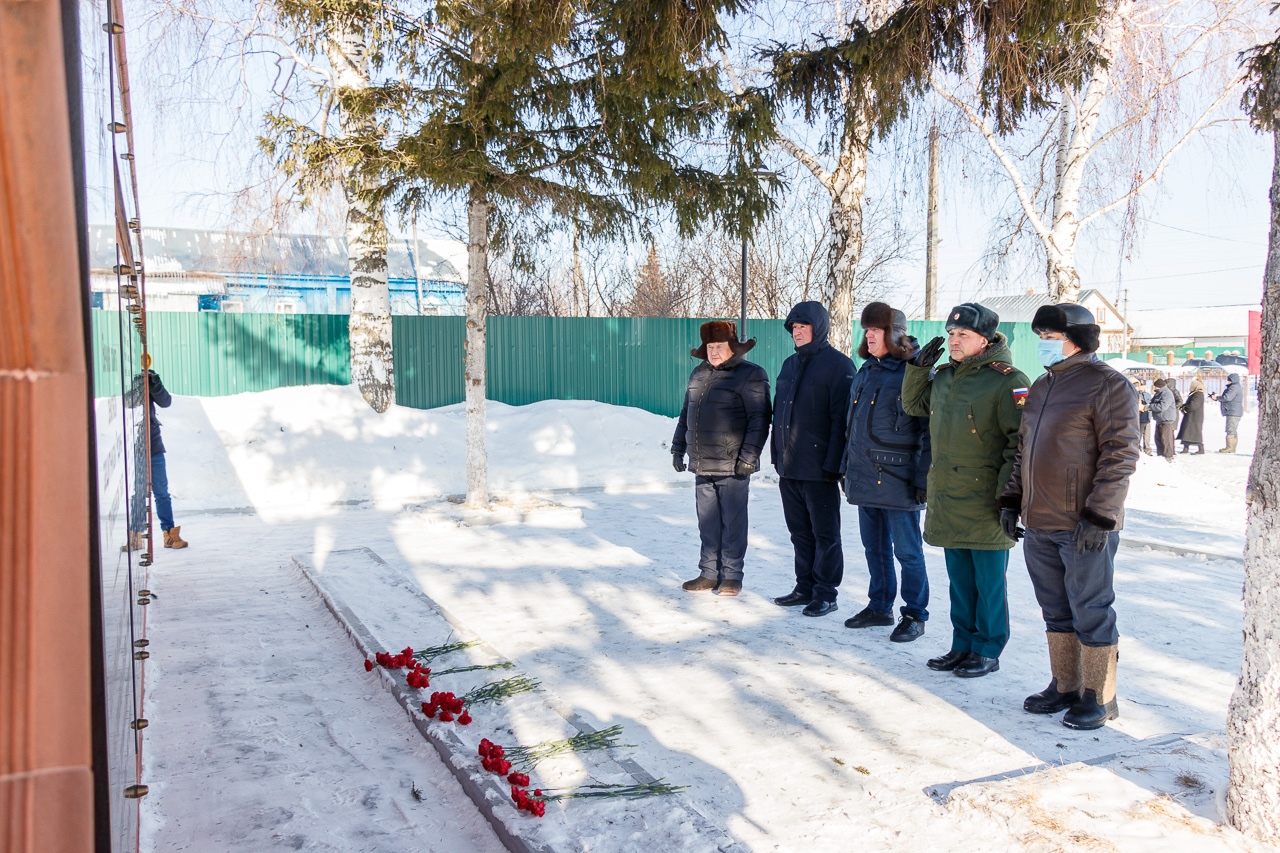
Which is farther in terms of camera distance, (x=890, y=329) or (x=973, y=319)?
(x=890, y=329)

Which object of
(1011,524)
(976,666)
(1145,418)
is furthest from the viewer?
(1145,418)

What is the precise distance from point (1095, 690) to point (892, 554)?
171cm

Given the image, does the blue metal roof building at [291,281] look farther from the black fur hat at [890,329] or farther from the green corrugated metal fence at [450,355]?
the black fur hat at [890,329]

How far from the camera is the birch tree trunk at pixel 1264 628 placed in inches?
103

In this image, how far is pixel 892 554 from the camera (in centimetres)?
533

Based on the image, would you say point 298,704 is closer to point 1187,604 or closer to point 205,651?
point 205,651

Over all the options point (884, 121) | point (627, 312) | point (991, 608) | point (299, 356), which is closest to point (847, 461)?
point (991, 608)

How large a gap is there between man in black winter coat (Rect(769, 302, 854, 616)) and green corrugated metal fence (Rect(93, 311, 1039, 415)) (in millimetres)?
9555

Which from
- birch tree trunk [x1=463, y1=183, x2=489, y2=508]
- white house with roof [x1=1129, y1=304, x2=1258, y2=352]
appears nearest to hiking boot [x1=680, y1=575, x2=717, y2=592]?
birch tree trunk [x1=463, y1=183, x2=489, y2=508]

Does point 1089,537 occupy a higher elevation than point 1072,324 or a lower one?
lower

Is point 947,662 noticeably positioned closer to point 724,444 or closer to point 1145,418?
point 724,444

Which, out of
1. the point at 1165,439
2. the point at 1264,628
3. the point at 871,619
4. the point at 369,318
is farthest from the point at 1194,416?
the point at 1264,628

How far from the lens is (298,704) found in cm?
412

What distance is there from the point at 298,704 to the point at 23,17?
12.7 feet
